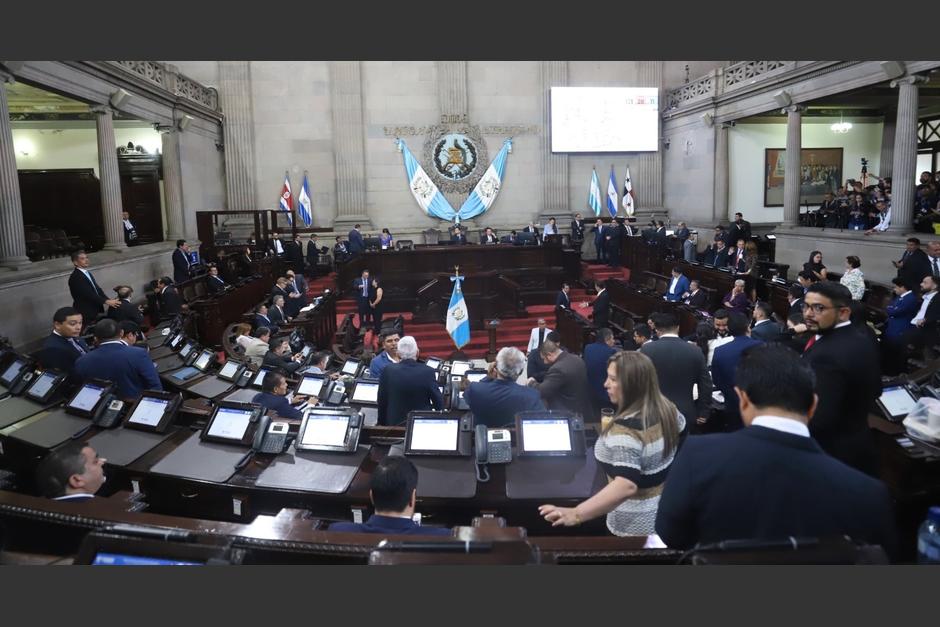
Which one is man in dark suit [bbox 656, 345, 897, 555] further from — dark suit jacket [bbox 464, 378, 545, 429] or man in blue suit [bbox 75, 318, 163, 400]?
man in blue suit [bbox 75, 318, 163, 400]

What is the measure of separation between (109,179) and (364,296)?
5773 millimetres

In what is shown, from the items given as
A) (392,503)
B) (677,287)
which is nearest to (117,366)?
(392,503)

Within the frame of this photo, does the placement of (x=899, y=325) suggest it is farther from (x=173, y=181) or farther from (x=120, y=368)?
(x=173, y=181)

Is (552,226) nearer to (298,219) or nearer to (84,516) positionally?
(298,219)

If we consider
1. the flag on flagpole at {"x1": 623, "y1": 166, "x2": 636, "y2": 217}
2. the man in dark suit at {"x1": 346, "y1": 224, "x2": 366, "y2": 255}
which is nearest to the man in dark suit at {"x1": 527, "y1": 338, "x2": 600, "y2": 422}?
the man in dark suit at {"x1": 346, "y1": 224, "x2": 366, "y2": 255}

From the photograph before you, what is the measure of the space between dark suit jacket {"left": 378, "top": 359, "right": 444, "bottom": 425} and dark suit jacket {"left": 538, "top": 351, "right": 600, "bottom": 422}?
107 cm

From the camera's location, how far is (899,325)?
26.4 feet

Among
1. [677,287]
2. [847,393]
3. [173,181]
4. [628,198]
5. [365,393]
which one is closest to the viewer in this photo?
[847,393]

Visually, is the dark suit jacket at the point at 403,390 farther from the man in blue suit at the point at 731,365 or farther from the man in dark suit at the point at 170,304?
the man in dark suit at the point at 170,304

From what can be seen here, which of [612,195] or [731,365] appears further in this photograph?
[612,195]

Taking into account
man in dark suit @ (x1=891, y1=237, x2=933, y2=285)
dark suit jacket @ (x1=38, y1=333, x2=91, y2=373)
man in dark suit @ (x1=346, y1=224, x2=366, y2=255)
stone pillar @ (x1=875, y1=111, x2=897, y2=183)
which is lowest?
dark suit jacket @ (x1=38, y1=333, x2=91, y2=373)

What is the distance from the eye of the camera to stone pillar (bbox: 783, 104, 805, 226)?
1467 centimetres

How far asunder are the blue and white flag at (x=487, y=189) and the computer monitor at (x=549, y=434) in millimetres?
16543

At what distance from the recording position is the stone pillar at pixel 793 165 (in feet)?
48.1
